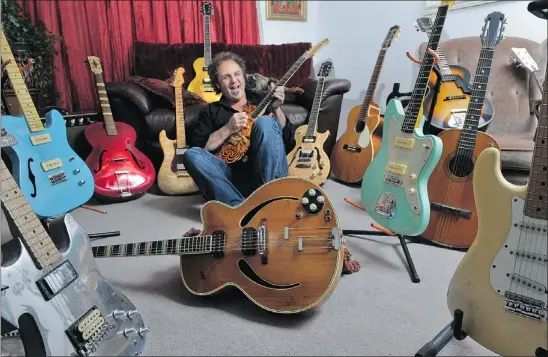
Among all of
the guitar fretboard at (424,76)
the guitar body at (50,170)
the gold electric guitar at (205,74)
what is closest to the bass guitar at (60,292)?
the guitar body at (50,170)

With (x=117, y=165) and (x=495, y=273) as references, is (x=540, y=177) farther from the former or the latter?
(x=117, y=165)

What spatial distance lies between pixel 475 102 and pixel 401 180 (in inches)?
11.5

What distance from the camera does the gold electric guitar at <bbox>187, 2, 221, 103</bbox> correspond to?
1832 mm

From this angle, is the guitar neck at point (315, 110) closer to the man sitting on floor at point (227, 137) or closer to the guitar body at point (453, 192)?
the man sitting on floor at point (227, 137)

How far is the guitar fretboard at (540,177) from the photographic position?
595mm

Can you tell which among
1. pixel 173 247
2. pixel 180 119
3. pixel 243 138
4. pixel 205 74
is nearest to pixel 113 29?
pixel 205 74

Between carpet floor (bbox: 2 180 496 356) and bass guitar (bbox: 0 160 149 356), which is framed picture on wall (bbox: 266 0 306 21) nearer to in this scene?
carpet floor (bbox: 2 180 496 356)

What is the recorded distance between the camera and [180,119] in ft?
5.03

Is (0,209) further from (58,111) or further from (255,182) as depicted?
(255,182)

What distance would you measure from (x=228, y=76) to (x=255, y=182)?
34cm

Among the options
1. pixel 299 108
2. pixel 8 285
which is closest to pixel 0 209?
pixel 8 285

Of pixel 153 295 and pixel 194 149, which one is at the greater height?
pixel 194 149

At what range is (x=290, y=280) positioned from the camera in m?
0.86

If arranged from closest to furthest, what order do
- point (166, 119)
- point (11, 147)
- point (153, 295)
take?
1. point (11, 147)
2. point (153, 295)
3. point (166, 119)
